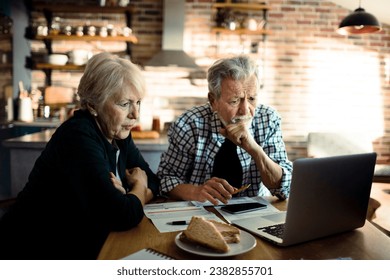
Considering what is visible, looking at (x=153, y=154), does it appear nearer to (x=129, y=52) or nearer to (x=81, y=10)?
(x=129, y=52)

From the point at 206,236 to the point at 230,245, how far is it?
0.23 ft

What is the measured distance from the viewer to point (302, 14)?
14.5 feet

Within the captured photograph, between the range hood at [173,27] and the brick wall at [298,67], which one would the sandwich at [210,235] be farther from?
the brick wall at [298,67]

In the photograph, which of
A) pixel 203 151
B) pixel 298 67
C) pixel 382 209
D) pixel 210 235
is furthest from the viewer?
pixel 298 67

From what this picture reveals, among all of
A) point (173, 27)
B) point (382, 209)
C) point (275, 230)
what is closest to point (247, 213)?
point (275, 230)

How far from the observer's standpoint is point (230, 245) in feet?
3.12

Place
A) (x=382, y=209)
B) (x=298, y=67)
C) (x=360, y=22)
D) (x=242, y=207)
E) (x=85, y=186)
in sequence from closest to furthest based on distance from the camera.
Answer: (x=85, y=186), (x=242, y=207), (x=382, y=209), (x=360, y=22), (x=298, y=67)

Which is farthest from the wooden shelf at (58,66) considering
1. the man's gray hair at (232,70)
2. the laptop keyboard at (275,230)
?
the laptop keyboard at (275,230)

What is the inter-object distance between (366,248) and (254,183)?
69 centimetres

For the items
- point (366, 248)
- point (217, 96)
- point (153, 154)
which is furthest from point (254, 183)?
point (153, 154)

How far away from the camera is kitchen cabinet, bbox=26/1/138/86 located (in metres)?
4.20

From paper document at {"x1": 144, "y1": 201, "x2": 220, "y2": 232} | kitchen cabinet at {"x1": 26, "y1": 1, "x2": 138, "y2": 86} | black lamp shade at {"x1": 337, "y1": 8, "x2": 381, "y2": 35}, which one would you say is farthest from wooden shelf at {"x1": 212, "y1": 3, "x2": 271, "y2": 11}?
paper document at {"x1": 144, "y1": 201, "x2": 220, "y2": 232}

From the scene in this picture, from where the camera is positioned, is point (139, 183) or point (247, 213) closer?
point (247, 213)

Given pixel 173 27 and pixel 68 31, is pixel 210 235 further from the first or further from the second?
pixel 68 31
